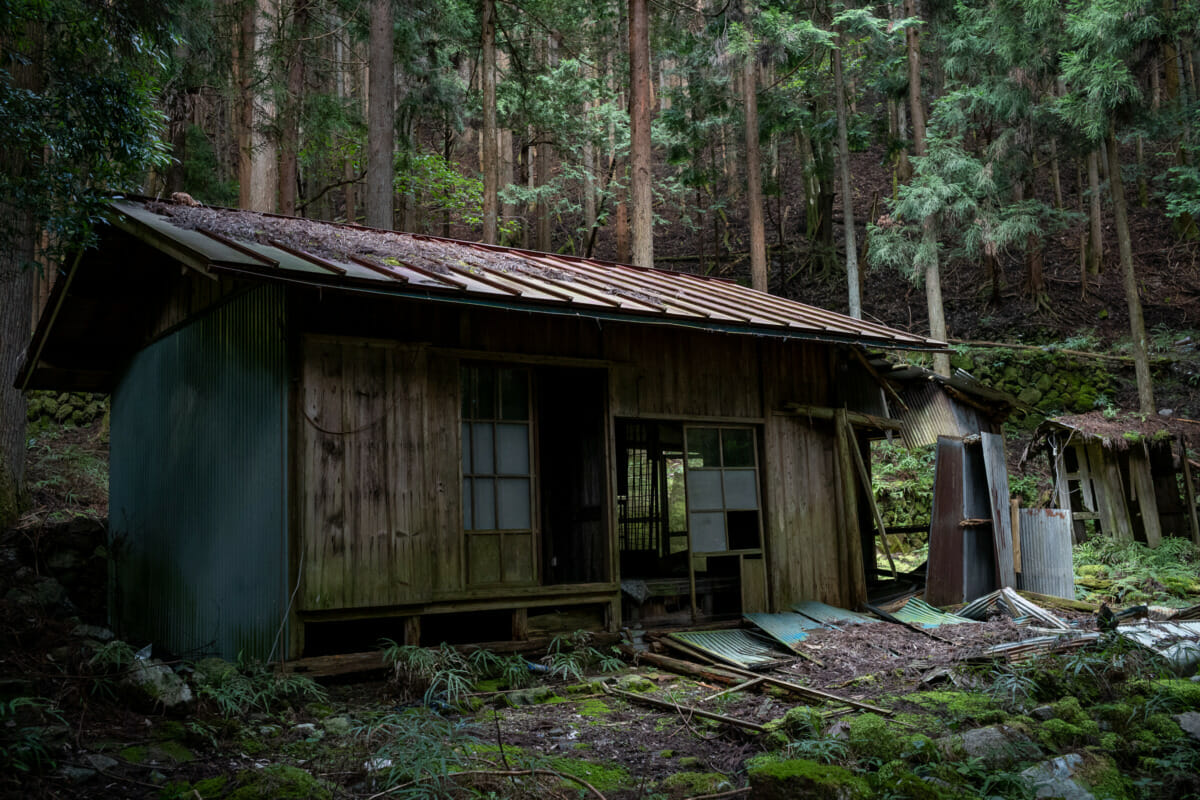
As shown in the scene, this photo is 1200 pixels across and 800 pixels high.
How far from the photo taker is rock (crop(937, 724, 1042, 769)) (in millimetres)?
4355

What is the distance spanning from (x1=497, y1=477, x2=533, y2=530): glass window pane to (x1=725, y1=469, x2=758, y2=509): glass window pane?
7.87ft

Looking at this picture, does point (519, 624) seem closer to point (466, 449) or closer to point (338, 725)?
point (466, 449)

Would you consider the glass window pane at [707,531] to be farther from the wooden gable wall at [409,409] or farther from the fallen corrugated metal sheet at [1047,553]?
the fallen corrugated metal sheet at [1047,553]

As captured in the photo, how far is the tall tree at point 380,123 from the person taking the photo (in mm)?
12656

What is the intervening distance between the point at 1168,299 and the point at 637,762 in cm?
2139

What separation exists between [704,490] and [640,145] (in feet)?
22.1

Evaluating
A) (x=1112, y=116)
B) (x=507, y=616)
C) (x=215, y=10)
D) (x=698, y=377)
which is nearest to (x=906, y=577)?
(x=698, y=377)

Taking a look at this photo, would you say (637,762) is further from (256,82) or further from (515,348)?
(256,82)

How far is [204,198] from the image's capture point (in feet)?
48.2

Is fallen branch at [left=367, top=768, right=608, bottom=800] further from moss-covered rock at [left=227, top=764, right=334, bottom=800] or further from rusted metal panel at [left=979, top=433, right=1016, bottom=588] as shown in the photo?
rusted metal panel at [left=979, top=433, right=1016, bottom=588]

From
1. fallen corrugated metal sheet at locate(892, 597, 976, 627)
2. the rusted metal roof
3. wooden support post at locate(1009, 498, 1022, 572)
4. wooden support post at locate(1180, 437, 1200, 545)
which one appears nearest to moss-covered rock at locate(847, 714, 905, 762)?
the rusted metal roof

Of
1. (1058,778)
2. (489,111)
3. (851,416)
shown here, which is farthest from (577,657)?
(489,111)

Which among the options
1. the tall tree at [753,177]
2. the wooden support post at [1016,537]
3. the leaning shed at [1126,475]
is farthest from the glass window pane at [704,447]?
the tall tree at [753,177]

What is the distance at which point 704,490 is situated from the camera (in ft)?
29.0
